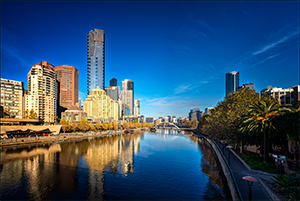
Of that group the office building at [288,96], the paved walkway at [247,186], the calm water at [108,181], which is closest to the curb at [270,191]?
the paved walkway at [247,186]

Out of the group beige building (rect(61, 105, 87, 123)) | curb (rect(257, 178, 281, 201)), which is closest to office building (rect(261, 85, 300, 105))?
curb (rect(257, 178, 281, 201))

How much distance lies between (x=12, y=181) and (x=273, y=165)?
45.6 meters

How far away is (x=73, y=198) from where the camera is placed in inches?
944

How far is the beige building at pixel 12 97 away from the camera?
13562 centimetres

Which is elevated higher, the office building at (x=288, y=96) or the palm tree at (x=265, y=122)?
the office building at (x=288, y=96)

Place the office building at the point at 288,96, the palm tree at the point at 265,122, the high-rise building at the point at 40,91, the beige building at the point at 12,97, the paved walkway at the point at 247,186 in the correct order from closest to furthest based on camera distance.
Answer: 1. the paved walkway at the point at 247,186
2. the palm tree at the point at 265,122
3. the office building at the point at 288,96
4. the beige building at the point at 12,97
5. the high-rise building at the point at 40,91

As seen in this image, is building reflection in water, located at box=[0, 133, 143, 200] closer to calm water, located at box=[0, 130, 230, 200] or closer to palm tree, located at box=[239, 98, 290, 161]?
calm water, located at box=[0, 130, 230, 200]

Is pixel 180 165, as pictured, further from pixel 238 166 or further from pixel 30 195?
pixel 30 195

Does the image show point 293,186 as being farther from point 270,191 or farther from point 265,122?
point 265,122

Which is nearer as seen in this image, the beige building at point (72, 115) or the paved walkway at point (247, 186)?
the paved walkway at point (247, 186)

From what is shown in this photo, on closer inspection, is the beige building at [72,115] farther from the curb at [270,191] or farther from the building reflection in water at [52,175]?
the curb at [270,191]

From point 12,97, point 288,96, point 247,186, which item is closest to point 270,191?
point 247,186

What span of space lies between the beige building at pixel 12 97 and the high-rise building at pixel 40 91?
7281mm

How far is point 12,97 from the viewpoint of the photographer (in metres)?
141
